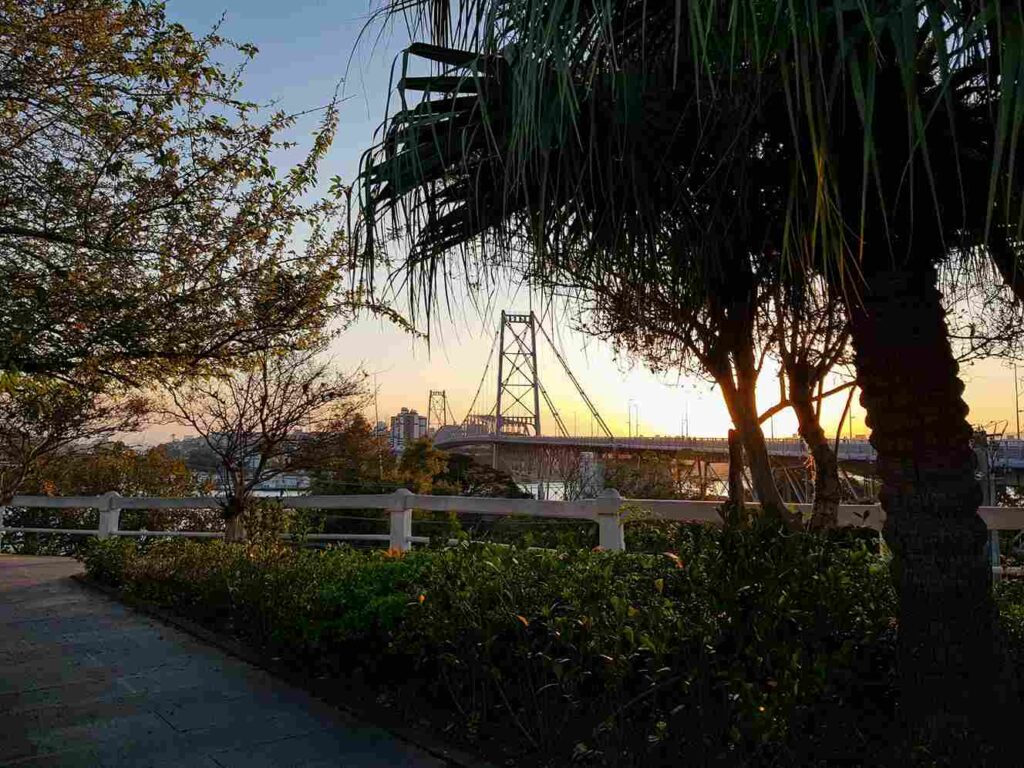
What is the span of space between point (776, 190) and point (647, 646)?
2.00 m

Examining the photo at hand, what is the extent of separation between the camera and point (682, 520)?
6.69 metres

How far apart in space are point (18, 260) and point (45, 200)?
2.45ft

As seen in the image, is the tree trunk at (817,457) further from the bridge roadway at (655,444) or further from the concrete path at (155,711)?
the bridge roadway at (655,444)

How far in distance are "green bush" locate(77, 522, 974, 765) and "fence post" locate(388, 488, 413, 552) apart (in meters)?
3.07

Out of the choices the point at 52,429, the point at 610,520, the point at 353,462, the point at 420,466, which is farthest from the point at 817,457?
the point at 420,466

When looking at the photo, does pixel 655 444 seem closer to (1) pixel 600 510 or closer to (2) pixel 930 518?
(1) pixel 600 510

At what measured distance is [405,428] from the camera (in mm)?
28250

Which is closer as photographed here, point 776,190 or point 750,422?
point 776,190

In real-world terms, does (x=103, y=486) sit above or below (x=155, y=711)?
above

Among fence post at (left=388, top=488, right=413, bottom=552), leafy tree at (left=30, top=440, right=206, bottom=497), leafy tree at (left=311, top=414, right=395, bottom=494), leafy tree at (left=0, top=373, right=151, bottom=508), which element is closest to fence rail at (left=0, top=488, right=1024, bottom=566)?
fence post at (left=388, top=488, right=413, bottom=552)

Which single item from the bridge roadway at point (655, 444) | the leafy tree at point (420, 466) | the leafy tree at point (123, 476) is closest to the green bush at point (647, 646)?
the leafy tree at point (123, 476)

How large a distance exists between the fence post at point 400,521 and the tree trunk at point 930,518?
5503 millimetres

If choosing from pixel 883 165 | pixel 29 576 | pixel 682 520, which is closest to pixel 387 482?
pixel 29 576

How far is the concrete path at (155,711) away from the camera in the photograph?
3623 millimetres
